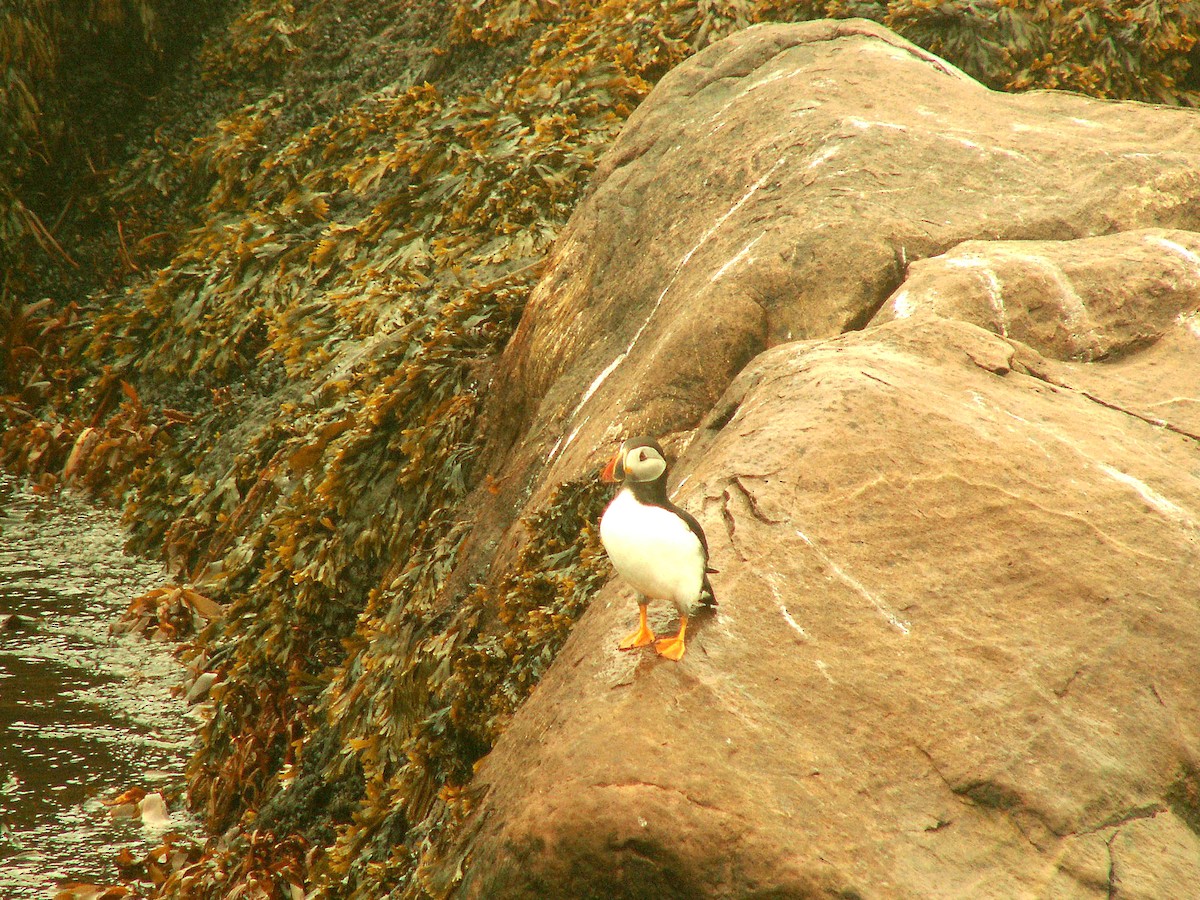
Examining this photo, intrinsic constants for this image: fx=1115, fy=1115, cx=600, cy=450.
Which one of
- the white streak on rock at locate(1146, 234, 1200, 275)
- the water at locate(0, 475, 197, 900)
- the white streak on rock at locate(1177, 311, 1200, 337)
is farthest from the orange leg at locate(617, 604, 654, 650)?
the water at locate(0, 475, 197, 900)

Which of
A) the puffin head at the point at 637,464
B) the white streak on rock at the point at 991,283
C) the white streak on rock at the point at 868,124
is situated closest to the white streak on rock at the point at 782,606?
the puffin head at the point at 637,464

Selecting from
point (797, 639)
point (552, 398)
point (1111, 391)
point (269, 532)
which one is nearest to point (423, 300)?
point (269, 532)

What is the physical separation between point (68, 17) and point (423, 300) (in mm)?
5519

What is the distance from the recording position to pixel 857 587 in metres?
3.11

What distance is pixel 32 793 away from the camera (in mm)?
5832

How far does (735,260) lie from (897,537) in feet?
6.43

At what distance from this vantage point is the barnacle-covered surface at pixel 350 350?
5.03m

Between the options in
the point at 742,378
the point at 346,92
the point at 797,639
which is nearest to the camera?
the point at 797,639

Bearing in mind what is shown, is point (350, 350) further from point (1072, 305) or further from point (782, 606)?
point (782, 606)

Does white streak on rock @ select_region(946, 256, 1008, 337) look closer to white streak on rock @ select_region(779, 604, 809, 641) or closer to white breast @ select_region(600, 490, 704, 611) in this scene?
white streak on rock @ select_region(779, 604, 809, 641)

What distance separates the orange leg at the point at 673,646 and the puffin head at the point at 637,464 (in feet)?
1.33

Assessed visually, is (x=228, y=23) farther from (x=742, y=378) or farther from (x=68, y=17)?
(x=742, y=378)

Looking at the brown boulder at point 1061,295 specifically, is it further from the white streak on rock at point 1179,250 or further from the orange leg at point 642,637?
the orange leg at point 642,637

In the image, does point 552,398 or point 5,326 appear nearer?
point 552,398
